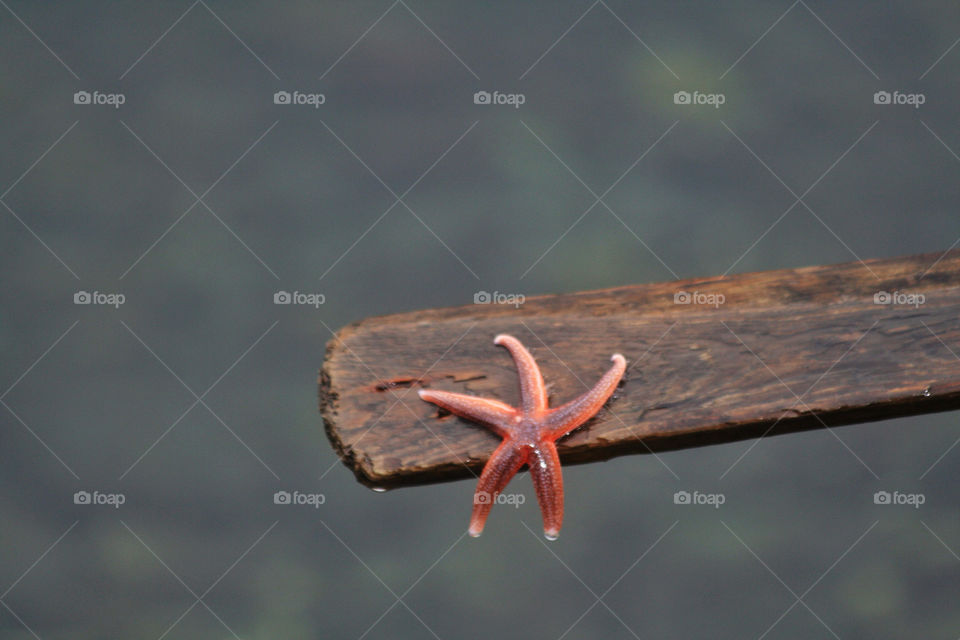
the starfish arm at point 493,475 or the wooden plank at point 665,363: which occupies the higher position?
the wooden plank at point 665,363

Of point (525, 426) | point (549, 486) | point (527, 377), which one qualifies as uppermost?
point (527, 377)

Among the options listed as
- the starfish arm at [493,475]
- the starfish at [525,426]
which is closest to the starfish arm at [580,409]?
the starfish at [525,426]

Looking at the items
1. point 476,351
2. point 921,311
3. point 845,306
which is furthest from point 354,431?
point 921,311

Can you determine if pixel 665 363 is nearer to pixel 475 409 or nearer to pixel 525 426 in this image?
pixel 525 426

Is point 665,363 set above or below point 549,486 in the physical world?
above

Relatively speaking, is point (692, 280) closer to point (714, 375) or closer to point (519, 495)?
point (714, 375)

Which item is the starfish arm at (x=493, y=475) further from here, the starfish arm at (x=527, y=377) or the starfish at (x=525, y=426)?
the starfish arm at (x=527, y=377)

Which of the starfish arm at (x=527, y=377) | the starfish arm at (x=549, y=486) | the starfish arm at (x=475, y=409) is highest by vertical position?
the starfish arm at (x=527, y=377)

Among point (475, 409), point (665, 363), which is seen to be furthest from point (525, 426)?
point (665, 363)
